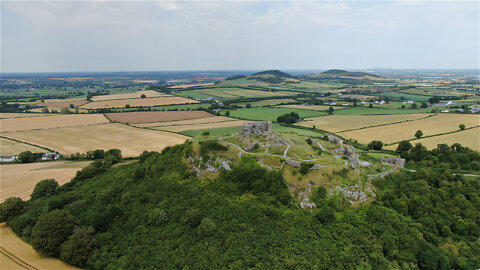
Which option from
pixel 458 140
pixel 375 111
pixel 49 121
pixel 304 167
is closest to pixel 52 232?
pixel 304 167

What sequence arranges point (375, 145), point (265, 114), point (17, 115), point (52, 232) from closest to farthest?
1. point (52, 232)
2. point (375, 145)
3. point (17, 115)
4. point (265, 114)

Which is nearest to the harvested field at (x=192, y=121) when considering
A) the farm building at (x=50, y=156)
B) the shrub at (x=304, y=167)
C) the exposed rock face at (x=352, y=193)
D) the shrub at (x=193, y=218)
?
the farm building at (x=50, y=156)

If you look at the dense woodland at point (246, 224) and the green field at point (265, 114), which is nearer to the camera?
the dense woodland at point (246, 224)

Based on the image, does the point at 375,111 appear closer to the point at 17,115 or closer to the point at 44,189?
the point at 44,189

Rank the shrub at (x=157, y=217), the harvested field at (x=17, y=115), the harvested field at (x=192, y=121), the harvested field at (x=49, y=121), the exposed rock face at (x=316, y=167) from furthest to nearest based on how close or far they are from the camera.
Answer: the harvested field at (x=17, y=115) → the harvested field at (x=192, y=121) → the harvested field at (x=49, y=121) → the exposed rock face at (x=316, y=167) → the shrub at (x=157, y=217)

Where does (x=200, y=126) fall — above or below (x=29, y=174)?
above

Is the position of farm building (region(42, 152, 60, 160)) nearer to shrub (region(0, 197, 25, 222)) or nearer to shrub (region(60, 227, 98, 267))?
shrub (region(0, 197, 25, 222))

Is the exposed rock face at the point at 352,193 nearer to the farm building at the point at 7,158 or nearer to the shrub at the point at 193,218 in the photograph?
the shrub at the point at 193,218
